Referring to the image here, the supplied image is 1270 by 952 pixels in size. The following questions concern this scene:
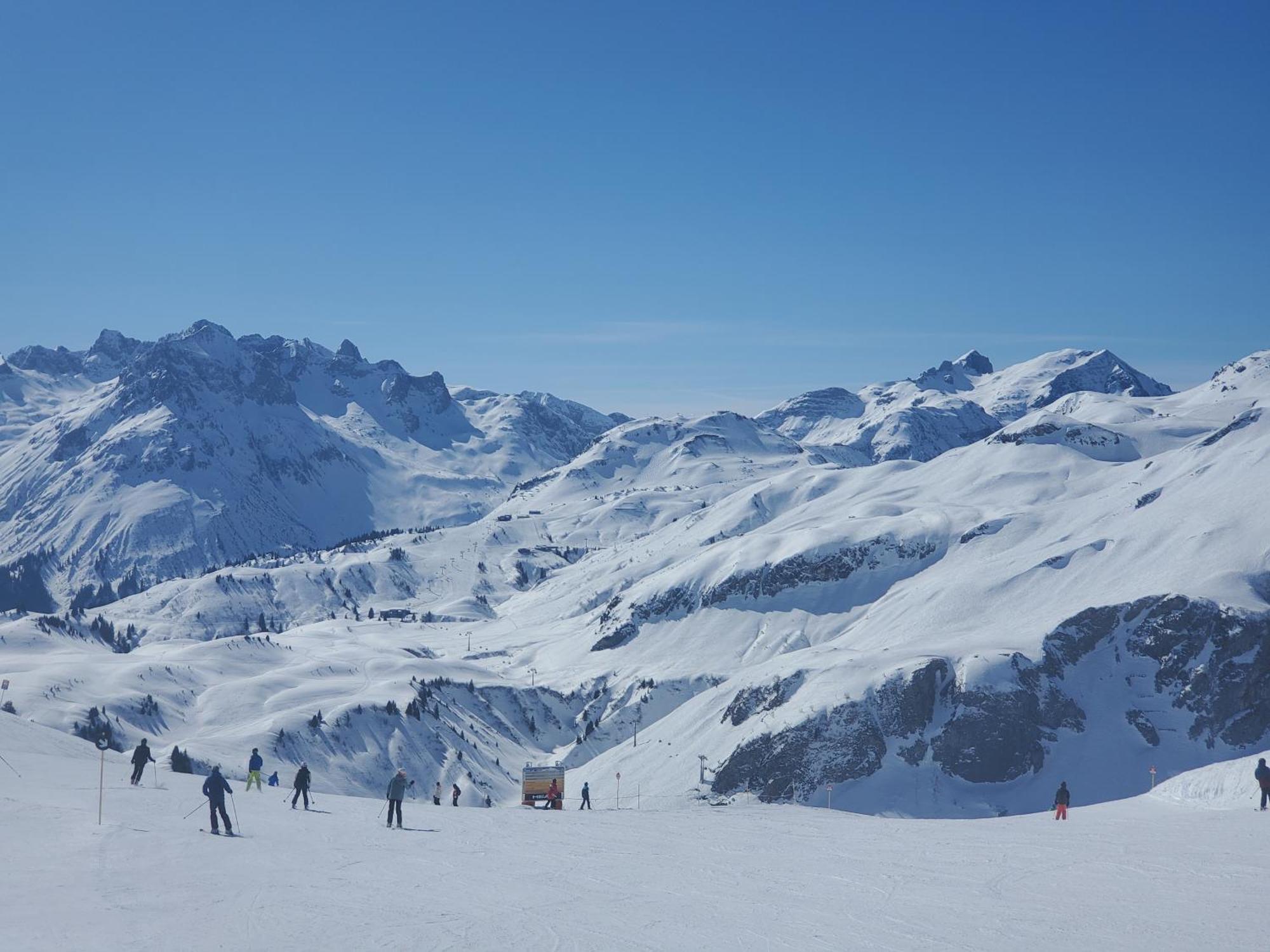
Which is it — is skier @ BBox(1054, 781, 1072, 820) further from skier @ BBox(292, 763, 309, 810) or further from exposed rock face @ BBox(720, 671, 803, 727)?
exposed rock face @ BBox(720, 671, 803, 727)

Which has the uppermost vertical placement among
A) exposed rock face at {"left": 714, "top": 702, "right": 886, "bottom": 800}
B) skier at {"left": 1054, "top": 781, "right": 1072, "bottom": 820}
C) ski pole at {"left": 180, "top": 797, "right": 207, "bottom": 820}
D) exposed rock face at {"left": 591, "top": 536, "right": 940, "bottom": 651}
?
exposed rock face at {"left": 591, "top": 536, "right": 940, "bottom": 651}

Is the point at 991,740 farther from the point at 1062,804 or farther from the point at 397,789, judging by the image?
the point at 397,789

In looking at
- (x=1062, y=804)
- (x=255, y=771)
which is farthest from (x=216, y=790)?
(x=1062, y=804)

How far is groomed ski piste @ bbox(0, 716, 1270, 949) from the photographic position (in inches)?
755

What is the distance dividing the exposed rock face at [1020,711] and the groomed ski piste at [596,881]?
6153 centimetres

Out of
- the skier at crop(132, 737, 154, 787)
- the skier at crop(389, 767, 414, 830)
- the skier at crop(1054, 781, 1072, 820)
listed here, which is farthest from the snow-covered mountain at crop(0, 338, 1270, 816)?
the skier at crop(132, 737, 154, 787)

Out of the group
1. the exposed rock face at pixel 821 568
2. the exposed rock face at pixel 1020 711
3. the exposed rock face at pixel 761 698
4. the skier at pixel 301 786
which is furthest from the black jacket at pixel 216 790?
the exposed rock face at pixel 821 568

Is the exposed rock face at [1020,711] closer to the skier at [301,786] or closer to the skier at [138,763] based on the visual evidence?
the skier at [301,786]

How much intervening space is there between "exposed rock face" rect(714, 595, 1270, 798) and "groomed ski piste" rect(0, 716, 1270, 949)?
61.5 metres

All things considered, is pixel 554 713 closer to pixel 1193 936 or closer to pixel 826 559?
pixel 826 559

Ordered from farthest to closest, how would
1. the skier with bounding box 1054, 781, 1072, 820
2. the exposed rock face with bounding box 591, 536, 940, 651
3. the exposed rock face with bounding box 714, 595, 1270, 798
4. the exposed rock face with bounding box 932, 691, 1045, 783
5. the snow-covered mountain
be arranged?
the exposed rock face with bounding box 591, 536, 940, 651 → the snow-covered mountain → the exposed rock face with bounding box 714, 595, 1270, 798 → the exposed rock face with bounding box 932, 691, 1045, 783 → the skier with bounding box 1054, 781, 1072, 820

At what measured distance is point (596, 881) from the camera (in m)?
25.2

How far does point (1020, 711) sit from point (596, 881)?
8384 cm

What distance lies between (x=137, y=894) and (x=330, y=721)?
128634 mm
